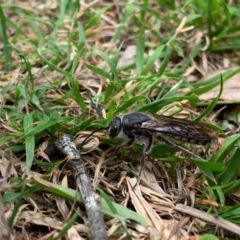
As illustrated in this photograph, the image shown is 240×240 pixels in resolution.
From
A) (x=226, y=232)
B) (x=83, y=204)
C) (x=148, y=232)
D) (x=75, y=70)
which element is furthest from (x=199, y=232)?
(x=75, y=70)

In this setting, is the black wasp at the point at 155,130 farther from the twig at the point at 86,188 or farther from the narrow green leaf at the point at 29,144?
the narrow green leaf at the point at 29,144

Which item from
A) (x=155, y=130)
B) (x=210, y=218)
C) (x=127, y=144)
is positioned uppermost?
(x=155, y=130)

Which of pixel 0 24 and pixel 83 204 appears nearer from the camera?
pixel 83 204

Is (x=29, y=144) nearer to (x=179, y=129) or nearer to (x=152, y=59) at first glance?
(x=179, y=129)

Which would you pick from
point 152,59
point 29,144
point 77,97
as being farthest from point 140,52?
point 29,144

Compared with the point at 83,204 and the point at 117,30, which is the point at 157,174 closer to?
the point at 83,204

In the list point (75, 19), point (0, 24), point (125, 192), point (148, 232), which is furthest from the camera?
point (75, 19)
